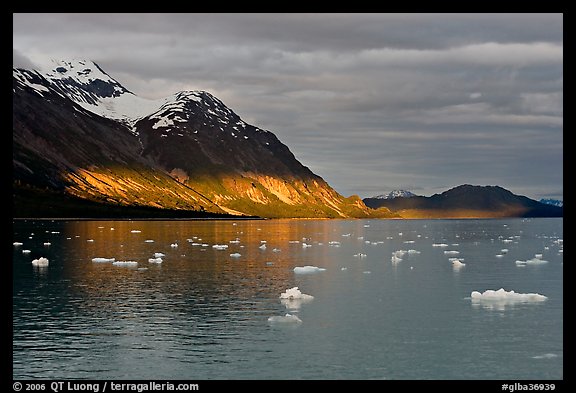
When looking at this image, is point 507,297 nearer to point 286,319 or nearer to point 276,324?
point 286,319

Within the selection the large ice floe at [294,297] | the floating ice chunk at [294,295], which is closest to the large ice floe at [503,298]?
the large ice floe at [294,297]

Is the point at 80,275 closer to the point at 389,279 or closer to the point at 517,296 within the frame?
the point at 389,279

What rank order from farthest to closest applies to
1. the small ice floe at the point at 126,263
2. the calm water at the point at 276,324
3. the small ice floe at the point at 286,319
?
the small ice floe at the point at 126,263
the small ice floe at the point at 286,319
the calm water at the point at 276,324

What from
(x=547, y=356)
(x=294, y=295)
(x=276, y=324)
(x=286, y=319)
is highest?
(x=294, y=295)

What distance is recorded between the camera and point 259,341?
33250mm

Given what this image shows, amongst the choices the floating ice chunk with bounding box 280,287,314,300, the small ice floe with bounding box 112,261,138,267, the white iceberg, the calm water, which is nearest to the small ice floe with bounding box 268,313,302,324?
the calm water

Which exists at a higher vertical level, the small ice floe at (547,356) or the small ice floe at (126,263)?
the small ice floe at (126,263)

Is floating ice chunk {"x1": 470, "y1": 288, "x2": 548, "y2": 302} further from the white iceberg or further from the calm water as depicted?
the calm water

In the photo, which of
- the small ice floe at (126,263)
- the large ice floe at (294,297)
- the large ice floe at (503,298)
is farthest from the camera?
the small ice floe at (126,263)

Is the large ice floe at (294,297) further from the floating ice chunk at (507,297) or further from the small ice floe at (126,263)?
the small ice floe at (126,263)

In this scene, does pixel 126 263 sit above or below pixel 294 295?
above

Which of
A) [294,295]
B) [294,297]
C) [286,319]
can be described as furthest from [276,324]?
[294,297]
